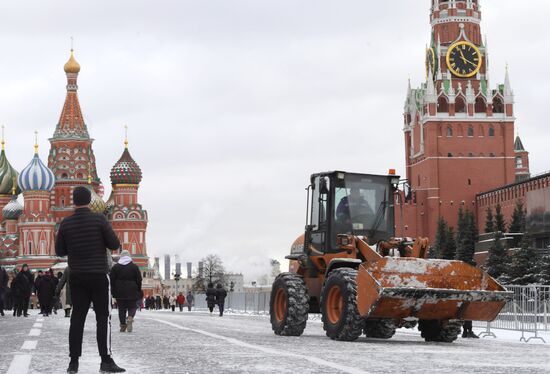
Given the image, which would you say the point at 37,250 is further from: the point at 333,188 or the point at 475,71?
the point at 333,188

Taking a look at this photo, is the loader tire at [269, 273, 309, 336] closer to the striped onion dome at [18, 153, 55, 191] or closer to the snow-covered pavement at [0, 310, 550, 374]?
the snow-covered pavement at [0, 310, 550, 374]

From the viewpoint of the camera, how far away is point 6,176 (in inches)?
5369

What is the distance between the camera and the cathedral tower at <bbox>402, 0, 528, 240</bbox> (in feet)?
413

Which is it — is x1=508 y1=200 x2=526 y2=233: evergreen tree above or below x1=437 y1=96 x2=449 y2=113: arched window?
below

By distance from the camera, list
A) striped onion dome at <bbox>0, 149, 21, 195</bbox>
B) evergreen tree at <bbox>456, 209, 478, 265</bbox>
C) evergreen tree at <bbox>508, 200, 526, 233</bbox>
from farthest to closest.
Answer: striped onion dome at <bbox>0, 149, 21, 195</bbox> → evergreen tree at <bbox>456, 209, 478, 265</bbox> → evergreen tree at <bbox>508, 200, 526, 233</bbox>

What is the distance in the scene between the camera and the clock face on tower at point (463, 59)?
131 meters

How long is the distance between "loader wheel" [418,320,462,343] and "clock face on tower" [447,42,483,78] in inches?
4561

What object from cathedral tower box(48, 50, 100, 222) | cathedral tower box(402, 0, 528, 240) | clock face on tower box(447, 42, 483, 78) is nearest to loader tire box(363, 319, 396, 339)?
cathedral tower box(402, 0, 528, 240)

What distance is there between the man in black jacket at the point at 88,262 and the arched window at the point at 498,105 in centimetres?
12227

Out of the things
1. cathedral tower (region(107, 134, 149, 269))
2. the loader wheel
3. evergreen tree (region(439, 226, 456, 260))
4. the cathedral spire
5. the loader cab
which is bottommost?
the loader wheel

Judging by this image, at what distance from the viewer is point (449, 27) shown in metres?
132

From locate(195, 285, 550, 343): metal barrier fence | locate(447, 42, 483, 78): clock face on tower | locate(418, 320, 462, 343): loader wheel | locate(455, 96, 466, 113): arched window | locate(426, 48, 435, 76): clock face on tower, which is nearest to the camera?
locate(418, 320, 462, 343): loader wheel

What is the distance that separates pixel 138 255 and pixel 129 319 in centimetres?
10994

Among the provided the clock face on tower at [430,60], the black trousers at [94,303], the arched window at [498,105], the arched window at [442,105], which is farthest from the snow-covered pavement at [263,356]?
the clock face on tower at [430,60]
